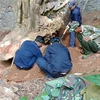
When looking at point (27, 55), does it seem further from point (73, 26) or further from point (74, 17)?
point (74, 17)

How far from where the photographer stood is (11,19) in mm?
9844

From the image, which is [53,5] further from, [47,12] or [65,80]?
[65,80]

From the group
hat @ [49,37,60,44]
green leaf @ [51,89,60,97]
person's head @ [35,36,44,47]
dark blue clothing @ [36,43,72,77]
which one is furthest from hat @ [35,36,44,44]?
green leaf @ [51,89,60,97]

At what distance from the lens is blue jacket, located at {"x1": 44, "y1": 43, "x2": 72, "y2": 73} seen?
606 cm

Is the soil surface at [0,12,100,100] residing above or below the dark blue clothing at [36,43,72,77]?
below

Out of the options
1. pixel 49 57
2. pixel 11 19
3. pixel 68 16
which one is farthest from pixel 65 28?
pixel 11 19

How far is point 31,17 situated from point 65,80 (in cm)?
288

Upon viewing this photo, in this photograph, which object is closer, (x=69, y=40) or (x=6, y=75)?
(x=6, y=75)

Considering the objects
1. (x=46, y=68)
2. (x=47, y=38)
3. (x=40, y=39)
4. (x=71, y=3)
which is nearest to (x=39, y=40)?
(x=40, y=39)

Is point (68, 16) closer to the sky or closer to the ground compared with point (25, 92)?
closer to the sky

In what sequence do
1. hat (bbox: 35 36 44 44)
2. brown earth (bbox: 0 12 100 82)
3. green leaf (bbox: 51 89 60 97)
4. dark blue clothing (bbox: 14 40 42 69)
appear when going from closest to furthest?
green leaf (bbox: 51 89 60 97)
brown earth (bbox: 0 12 100 82)
dark blue clothing (bbox: 14 40 42 69)
hat (bbox: 35 36 44 44)

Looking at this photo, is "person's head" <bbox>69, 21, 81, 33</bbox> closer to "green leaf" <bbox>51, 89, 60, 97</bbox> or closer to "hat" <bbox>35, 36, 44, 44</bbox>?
"hat" <bbox>35, 36, 44, 44</bbox>

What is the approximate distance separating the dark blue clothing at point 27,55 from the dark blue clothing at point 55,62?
238 millimetres

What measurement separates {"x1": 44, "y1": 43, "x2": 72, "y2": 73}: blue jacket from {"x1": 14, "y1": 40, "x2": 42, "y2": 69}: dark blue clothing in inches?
13.8
